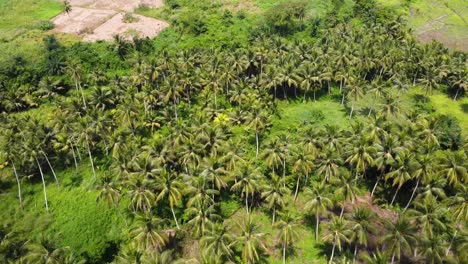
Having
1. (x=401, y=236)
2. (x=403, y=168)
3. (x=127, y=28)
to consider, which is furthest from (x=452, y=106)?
(x=127, y=28)

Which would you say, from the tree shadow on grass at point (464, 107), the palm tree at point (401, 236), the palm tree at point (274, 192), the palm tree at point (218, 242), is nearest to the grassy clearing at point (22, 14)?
the palm tree at point (274, 192)

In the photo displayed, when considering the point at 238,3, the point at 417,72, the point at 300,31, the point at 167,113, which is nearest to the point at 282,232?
the point at 167,113

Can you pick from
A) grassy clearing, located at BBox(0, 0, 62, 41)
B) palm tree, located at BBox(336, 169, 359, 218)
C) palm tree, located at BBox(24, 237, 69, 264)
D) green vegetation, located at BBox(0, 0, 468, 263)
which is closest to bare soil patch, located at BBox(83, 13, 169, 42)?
green vegetation, located at BBox(0, 0, 468, 263)

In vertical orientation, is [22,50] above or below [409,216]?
above

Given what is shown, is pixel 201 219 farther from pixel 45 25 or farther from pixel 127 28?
pixel 45 25

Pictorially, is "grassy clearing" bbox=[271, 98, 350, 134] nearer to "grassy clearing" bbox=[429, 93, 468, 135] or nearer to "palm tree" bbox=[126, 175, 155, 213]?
"grassy clearing" bbox=[429, 93, 468, 135]

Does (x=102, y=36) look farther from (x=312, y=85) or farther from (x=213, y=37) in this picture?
(x=312, y=85)
